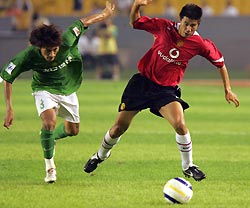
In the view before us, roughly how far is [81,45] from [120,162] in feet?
77.7

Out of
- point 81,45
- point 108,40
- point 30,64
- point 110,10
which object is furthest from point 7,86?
point 81,45

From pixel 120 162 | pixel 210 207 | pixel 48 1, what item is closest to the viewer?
pixel 210 207

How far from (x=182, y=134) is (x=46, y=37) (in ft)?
6.40

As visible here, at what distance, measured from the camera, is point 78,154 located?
13609mm

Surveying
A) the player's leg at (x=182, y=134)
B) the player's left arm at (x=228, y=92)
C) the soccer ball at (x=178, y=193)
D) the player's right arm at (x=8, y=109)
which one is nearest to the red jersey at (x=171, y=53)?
the player's left arm at (x=228, y=92)

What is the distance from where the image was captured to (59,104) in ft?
38.2

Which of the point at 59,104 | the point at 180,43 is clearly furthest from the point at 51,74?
the point at 180,43

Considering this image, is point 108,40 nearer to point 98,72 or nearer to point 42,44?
point 98,72

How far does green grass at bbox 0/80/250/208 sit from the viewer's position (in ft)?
31.8

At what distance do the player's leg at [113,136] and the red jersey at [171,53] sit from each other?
0.56 m

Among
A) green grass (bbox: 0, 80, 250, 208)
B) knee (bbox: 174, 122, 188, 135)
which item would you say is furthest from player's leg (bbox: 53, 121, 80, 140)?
knee (bbox: 174, 122, 188, 135)

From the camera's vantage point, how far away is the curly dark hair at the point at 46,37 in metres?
10.5

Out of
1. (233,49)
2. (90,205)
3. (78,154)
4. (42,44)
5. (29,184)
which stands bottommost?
(233,49)

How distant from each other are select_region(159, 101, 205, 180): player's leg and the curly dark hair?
1517mm
